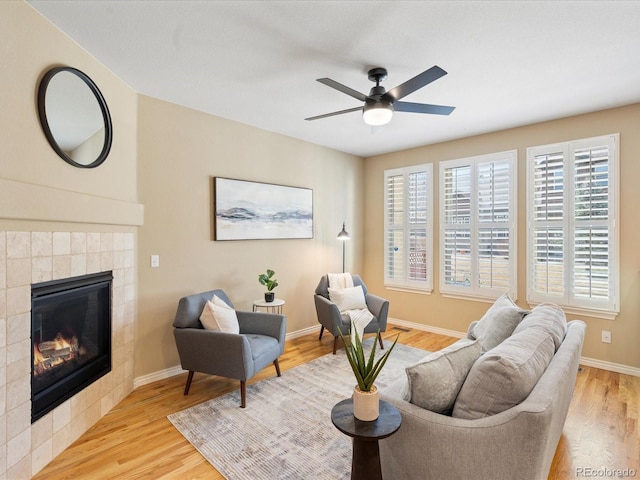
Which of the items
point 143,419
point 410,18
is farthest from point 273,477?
point 410,18

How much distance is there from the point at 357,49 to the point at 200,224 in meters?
2.21

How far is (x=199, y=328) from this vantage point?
296cm

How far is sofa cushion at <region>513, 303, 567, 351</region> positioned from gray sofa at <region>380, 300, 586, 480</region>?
298 mm

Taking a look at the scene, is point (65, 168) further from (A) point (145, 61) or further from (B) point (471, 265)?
(B) point (471, 265)

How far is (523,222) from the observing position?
3939 millimetres

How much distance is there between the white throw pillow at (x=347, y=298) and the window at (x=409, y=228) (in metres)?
1.19

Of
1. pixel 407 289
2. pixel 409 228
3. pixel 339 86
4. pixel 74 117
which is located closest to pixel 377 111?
pixel 339 86

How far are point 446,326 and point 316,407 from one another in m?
2.61

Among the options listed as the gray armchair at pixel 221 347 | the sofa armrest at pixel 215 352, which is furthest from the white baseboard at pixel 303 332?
the sofa armrest at pixel 215 352

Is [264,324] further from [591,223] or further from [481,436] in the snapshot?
[591,223]

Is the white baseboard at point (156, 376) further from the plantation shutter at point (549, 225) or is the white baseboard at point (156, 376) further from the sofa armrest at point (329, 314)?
the plantation shutter at point (549, 225)

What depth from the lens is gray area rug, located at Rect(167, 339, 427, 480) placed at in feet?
6.57

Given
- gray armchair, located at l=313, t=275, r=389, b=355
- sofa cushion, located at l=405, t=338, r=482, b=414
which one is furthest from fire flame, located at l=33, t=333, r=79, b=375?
gray armchair, located at l=313, t=275, r=389, b=355
